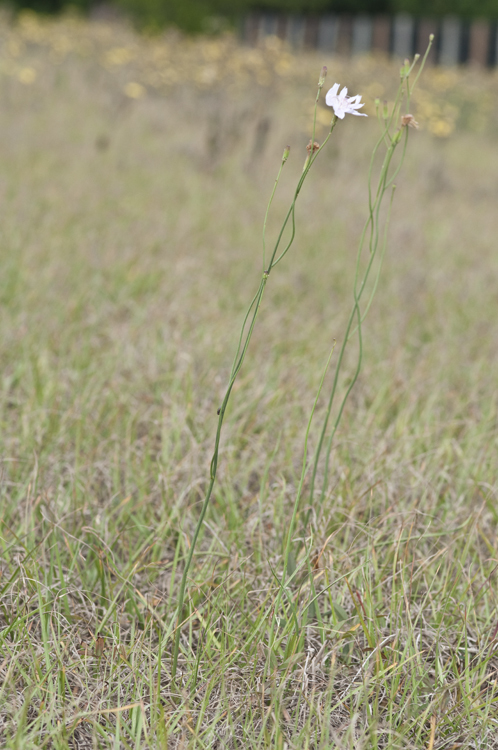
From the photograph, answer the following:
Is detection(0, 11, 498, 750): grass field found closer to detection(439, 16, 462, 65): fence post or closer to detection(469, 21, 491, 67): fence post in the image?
detection(469, 21, 491, 67): fence post

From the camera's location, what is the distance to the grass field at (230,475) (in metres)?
1.06

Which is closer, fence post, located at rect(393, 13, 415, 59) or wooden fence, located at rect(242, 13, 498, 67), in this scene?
wooden fence, located at rect(242, 13, 498, 67)

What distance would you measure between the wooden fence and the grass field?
11.4 metres

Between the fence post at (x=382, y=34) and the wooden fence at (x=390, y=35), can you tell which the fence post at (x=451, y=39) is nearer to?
the wooden fence at (x=390, y=35)

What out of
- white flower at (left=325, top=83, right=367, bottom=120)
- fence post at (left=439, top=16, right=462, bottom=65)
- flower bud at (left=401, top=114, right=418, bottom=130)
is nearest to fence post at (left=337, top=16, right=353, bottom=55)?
fence post at (left=439, top=16, right=462, bottom=65)

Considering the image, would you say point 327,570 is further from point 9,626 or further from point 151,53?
point 151,53

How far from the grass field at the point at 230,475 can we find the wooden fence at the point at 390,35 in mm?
11396

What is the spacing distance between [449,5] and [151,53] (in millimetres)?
11609

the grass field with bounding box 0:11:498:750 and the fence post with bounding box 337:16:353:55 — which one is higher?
the fence post with bounding box 337:16:353:55

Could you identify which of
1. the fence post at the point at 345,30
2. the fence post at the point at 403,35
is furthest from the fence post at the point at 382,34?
the fence post at the point at 345,30

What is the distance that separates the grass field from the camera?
106 cm

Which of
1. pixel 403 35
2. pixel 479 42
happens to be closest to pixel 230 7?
pixel 403 35

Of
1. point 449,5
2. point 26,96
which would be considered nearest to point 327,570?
point 26,96

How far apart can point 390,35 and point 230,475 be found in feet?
52.4
